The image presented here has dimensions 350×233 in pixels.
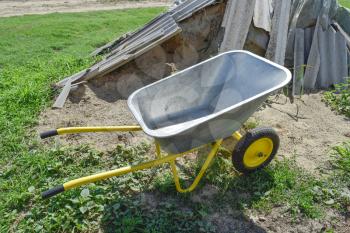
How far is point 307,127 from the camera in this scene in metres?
4.88

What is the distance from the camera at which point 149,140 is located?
454 centimetres

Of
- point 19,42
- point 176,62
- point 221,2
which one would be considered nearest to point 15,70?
point 19,42

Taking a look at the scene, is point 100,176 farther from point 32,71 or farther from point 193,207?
point 32,71

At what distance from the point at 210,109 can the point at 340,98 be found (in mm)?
2486

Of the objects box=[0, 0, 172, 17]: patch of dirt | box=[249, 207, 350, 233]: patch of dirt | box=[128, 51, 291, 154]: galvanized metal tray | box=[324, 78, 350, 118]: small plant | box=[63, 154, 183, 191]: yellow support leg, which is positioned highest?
box=[0, 0, 172, 17]: patch of dirt

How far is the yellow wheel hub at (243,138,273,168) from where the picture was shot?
374 centimetres

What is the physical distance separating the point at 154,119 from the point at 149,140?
0.80 m

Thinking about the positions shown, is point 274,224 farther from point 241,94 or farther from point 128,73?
point 128,73

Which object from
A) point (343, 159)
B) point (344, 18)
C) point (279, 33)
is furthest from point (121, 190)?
point (344, 18)

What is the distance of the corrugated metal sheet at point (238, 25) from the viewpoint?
18.3 ft

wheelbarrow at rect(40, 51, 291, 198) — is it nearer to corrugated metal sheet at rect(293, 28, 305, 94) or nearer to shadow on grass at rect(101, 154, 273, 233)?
shadow on grass at rect(101, 154, 273, 233)

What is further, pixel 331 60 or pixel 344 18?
pixel 344 18

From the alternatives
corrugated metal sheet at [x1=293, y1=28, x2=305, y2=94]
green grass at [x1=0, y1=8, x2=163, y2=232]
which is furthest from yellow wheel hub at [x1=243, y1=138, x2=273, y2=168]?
corrugated metal sheet at [x1=293, y1=28, x2=305, y2=94]

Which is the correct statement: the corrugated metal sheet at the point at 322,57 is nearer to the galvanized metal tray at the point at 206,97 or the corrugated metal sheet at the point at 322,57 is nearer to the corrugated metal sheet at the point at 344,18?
the corrugated metal sheet at the point at 344,18
